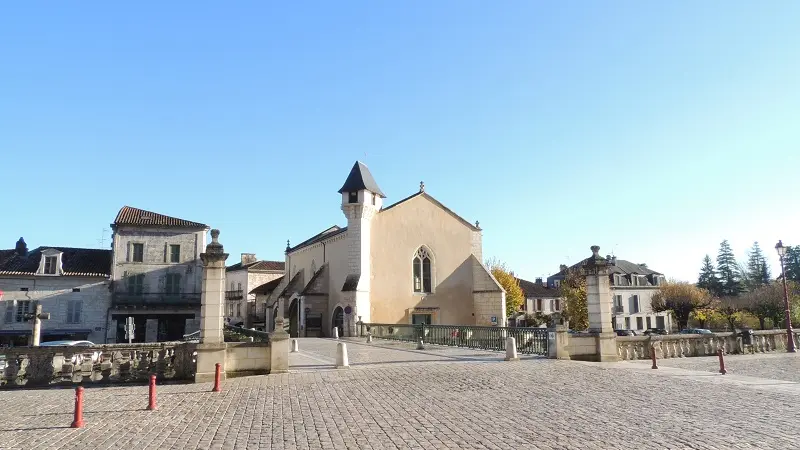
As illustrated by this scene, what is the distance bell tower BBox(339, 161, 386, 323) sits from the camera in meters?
36.7

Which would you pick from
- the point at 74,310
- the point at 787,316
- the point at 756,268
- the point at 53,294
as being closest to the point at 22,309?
the point at 53,294

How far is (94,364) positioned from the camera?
45.9ft

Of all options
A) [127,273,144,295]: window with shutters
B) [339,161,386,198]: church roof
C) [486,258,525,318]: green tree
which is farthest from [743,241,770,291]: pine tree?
[127,273,144,295]: window with shutters

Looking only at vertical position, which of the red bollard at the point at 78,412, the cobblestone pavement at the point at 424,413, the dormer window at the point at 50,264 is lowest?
the cobblestone pavement at the point at 424,413

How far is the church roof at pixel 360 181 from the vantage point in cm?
3831

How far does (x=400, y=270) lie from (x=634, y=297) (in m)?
35.5

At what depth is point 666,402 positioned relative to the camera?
32.7 feet

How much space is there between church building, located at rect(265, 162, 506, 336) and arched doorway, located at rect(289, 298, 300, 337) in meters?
0.59

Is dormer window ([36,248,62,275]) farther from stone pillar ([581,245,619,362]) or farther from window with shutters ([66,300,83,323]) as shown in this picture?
stone pillar ([581,245,619,362])

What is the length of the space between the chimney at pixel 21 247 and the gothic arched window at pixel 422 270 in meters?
29.8

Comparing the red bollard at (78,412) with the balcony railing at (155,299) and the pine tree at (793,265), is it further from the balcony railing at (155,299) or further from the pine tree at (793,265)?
the pine tree at (793,265)

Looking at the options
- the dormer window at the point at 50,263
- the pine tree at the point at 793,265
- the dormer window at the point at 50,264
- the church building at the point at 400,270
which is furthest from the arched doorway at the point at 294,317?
the pine tree at the point at 793,265

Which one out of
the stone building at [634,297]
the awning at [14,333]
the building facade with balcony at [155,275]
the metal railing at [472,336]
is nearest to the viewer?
the metal railing at [472,336]

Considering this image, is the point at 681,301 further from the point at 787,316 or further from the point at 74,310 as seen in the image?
the point at 74,310
